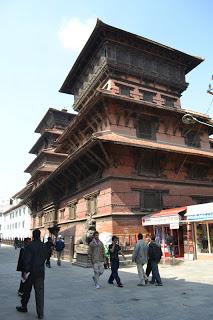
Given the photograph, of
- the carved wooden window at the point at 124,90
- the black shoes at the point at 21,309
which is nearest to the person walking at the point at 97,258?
the black shoes at the point at 21,309

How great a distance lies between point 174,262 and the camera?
1563 centimetres

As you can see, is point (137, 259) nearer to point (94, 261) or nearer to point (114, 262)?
point (114, 262)

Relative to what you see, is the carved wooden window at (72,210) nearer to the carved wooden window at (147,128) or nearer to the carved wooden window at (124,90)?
the carved wooden window at (147,128)

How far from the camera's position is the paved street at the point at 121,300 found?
6.25 m

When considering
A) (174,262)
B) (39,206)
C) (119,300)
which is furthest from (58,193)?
(119,300)

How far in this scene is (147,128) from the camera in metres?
22.1

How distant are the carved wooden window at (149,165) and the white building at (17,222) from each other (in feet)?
112

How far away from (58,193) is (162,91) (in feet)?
47.9

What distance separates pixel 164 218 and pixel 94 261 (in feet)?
26.0

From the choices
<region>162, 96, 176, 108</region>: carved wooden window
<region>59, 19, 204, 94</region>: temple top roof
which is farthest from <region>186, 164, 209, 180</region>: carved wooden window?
<region>59, 19, 204, 94</region>: temple top roof

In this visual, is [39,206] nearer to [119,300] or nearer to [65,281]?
[65,281]

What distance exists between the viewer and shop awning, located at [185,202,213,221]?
15.0m

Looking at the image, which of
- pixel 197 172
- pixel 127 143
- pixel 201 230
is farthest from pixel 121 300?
Result: pixel 197 172

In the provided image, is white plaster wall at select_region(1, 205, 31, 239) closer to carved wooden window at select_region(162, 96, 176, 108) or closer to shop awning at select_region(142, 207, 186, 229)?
carved wooden window at select_region(162, 96, 176, 108)
